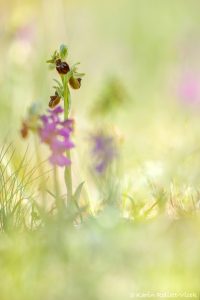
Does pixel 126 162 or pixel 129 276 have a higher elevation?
pixel 129 276

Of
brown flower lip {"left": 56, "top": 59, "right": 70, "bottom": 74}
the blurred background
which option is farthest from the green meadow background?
brown flower lip {"left": 56, "top": 59, "right": 70, "bottom": 74}

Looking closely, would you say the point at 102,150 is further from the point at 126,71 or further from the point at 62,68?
the point at 126,71

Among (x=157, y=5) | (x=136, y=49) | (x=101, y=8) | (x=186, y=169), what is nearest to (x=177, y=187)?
(x=186, y=169)

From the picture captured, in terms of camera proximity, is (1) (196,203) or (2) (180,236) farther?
(1) (196,203)

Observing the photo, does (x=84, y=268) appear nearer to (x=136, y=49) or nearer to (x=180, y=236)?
(x=180, y=236)

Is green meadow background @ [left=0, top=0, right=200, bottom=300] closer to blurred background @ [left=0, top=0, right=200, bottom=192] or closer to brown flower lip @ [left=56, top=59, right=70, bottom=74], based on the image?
blurred background @ [left=0, top=0, right=200, bottom=192]

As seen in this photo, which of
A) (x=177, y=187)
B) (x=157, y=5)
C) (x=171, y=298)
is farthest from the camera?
(x=157, y=5)
